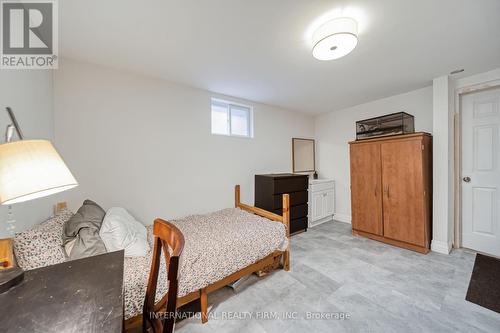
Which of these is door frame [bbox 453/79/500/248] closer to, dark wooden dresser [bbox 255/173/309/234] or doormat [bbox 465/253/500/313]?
doormat [bbox 465/253/500/313]

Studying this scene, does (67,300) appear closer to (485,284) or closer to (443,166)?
(485,284)

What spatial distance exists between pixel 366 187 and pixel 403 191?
1.64 ft

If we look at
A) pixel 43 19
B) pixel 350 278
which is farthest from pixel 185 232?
pixel 43 19

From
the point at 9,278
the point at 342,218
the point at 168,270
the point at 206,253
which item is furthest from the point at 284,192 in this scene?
the point at 9,278

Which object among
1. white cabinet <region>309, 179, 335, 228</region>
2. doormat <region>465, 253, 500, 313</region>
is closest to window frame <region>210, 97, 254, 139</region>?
white cabinet <region>309, 179, 335, 228</region>

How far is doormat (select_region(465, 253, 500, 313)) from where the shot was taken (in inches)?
65.3

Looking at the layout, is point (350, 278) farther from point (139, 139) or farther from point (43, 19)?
point (43, 19)

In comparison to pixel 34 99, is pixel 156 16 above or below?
above

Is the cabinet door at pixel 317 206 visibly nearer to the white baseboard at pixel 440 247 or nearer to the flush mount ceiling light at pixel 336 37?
the white baseboard at pixel 440 247

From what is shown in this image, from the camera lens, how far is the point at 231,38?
1703mm

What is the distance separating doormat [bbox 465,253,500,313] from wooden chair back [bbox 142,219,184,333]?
8.44 ft

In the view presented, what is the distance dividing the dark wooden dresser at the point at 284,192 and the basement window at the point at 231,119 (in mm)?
896

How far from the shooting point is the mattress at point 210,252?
129 centimetres

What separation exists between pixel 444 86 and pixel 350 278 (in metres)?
2.78
